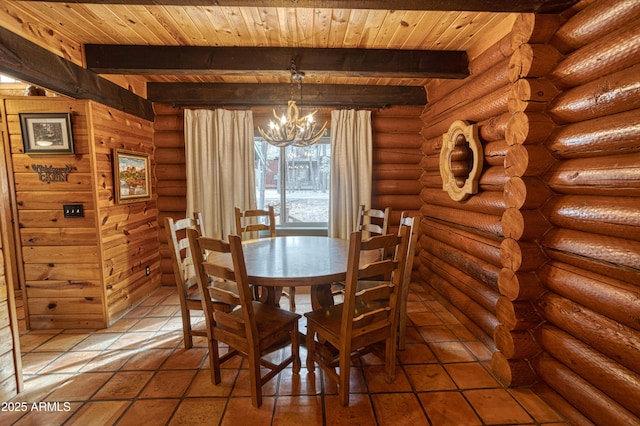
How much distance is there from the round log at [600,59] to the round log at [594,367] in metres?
1.45

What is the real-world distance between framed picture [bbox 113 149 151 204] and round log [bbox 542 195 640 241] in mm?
3655

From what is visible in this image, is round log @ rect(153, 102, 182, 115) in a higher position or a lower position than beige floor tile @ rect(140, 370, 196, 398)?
higher

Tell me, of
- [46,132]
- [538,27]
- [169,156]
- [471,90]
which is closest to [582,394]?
[538,27]

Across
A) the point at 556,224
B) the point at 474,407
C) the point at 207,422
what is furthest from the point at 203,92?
the point at 474,407

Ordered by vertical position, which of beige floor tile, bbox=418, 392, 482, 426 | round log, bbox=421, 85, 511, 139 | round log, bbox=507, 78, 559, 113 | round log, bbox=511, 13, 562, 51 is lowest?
beige floor tile, bbox=418, 392, 482, 426

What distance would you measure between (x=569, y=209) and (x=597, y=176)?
0.80 feet

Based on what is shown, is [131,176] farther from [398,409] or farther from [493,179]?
[493,179]

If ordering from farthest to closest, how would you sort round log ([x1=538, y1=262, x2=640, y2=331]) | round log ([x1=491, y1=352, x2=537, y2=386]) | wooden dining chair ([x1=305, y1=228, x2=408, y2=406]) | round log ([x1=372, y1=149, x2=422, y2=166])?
round log ([x1=372, y1=149, x2=422, y2=166]) < round log ([x1=491, y1=352, x2=537, y2=386]) < wooden dining chair ([x1=305, y1=228, x2=408, y2=406]) < round log ([x1=538, y1=262, x2=640, y2=331])

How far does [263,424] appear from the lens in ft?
5.43

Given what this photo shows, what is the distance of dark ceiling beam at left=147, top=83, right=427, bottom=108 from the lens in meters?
3.50

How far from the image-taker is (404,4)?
1719mm

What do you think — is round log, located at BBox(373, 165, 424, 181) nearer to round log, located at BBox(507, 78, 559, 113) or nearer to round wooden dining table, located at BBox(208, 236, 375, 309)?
round wooden dining table, located at BBox(208, 236, 375, 309)

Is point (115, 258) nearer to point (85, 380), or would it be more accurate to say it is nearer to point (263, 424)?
point (85, 380)

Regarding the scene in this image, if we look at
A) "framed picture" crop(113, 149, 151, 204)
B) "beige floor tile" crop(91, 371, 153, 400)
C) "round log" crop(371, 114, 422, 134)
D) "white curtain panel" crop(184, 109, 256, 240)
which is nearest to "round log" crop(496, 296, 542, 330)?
"beige floor tile" crop(91, 371, 153, 400)
